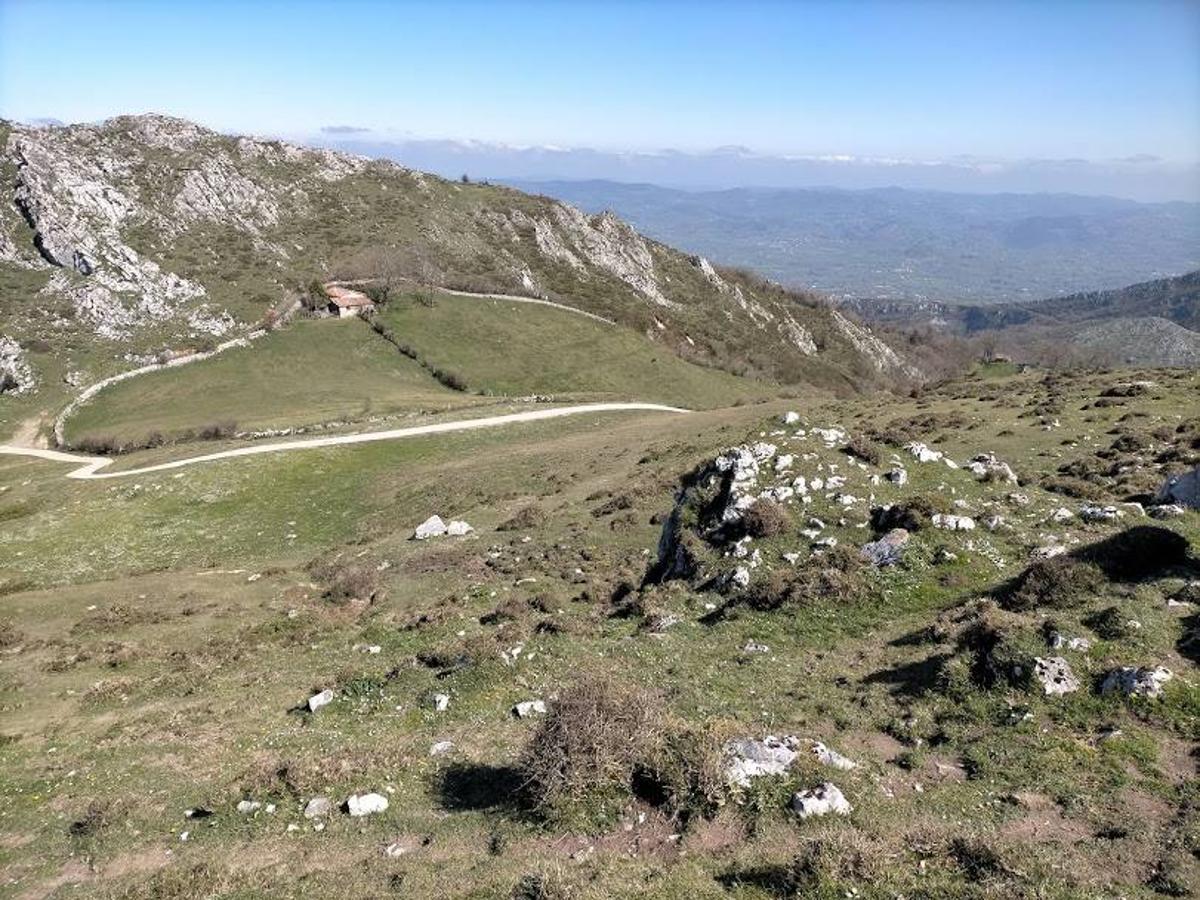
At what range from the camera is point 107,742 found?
20453mm

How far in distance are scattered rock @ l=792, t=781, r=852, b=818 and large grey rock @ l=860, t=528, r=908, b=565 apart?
34.7 ft

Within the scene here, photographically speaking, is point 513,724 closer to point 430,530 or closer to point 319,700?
point 319,700

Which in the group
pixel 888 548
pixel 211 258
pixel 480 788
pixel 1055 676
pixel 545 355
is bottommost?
pixel 545 355

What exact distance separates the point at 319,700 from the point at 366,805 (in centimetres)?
641

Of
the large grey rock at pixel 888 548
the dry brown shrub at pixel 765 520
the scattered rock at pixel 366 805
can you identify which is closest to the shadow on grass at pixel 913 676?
the large grey rock at pixel 888 548

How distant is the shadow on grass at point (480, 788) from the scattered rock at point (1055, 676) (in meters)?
11.1

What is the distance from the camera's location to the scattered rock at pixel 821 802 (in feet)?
43.3

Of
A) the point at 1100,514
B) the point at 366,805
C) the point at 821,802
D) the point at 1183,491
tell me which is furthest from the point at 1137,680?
the point at 366,805

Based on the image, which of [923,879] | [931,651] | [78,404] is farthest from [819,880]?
[78,404]

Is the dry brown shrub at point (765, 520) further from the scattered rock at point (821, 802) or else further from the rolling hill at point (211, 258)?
the rolling hill at point (211, 258)

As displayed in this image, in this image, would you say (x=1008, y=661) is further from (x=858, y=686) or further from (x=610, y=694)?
(x=610, y=694)

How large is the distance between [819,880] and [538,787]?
5.56 metres

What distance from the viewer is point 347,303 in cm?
12250

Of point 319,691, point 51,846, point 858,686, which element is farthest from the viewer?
point 319,691
